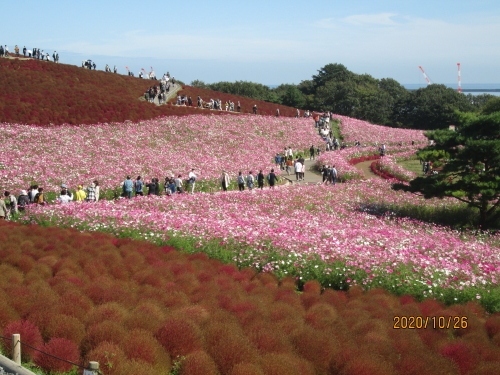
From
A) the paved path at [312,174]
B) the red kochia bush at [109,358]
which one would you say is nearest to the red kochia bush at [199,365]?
the red kochia bush at [109,358]

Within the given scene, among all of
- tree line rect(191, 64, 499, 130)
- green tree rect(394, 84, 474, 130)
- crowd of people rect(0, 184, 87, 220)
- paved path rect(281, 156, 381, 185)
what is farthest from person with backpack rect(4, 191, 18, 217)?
green tree rect(394, 84, 474, 130)

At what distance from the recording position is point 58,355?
654 centimetres

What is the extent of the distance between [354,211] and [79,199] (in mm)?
9575

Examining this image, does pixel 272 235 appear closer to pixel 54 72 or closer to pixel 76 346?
pixel 76 346

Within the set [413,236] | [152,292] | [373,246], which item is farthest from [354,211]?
[152,292]

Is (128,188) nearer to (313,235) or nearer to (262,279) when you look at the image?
(313,235)

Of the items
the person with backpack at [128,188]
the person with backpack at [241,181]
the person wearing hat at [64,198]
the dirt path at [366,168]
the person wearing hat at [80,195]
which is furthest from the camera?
the dirt path at [366,168]

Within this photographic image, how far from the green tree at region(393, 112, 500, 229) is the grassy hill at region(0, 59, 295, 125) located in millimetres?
21462

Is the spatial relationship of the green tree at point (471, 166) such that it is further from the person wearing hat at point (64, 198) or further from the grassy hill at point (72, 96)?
the grassy hill at point (72, 96)

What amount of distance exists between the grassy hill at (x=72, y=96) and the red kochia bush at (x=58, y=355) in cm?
2807

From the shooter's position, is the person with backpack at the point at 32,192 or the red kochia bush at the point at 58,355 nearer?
the red kochia bush at the point at 58,355

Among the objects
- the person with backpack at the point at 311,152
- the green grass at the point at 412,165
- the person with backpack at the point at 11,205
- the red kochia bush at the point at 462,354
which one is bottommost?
the person with backpack at the point at 11,205

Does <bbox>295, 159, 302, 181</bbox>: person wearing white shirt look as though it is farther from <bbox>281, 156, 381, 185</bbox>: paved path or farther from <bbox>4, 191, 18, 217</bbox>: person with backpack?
<bbox>4, 191, 18, 217</bbox>: person with backpack

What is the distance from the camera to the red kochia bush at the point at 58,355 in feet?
21.1
